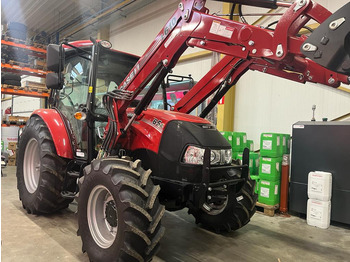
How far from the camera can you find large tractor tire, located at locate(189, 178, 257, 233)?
3131 millimetres

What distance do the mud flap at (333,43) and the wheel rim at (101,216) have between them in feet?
6.29

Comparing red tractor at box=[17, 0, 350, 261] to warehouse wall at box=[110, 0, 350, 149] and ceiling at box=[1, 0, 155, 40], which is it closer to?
warehouse wall at box=[110, 0, 350, 149]

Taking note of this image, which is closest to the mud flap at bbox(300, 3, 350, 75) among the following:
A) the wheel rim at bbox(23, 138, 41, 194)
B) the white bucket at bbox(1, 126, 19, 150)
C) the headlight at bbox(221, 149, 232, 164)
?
the headlight at bbox(221, 149, 232, 164)

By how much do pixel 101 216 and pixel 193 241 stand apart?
3.64 feet

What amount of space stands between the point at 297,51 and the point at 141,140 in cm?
159

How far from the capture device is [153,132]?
2729 mm

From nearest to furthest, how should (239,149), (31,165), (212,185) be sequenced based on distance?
1. (212,185)
2. (31,165)
3. (239,149)

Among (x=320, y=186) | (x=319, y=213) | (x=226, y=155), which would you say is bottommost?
(x=319, y=213)

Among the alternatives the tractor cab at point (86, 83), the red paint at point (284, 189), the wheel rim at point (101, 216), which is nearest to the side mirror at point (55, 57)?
the tractor cab at point (86, 83)

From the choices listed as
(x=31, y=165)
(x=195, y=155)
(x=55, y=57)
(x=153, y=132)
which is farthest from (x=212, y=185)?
(x=31, y=165)

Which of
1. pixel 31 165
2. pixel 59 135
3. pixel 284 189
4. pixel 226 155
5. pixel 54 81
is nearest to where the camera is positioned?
pixel 226 155

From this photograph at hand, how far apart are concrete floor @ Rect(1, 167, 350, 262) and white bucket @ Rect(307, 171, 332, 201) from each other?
17.9 inches

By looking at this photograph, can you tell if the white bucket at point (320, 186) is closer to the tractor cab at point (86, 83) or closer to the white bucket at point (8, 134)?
the tractor cab at point (86, 83)

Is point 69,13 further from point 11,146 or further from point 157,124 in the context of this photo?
point 157,124
